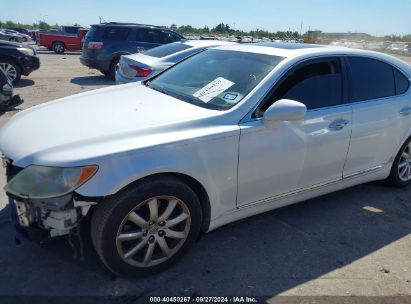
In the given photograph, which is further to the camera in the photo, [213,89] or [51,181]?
[213,89]

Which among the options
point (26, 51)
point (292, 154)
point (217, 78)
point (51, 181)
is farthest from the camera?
point (26, 51)

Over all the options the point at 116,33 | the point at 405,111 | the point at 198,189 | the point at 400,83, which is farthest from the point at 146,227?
the point at 116,33

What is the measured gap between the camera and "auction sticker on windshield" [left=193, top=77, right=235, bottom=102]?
3.36 metres

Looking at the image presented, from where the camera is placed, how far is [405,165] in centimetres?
466

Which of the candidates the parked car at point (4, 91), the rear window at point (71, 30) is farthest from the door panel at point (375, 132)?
the rear window at point (71, 30)

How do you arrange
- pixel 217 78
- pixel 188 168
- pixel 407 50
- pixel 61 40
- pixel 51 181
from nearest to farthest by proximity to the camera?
1. pixel 51 181
2. pixel 188 168
3. pixel 217 78
4. pixel 61 40
5. pixel 407 50

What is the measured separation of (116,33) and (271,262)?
11.1m

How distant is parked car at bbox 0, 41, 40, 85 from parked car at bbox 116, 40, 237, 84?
3.82 metres

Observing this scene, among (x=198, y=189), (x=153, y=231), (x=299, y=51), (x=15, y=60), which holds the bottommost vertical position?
(x=153, y=231)

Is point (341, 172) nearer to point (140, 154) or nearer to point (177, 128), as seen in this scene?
point (177, 128)

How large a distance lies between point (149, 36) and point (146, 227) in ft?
36.9

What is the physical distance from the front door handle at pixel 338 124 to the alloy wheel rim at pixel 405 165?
130cm

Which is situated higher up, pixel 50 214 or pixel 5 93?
pixel 50 214

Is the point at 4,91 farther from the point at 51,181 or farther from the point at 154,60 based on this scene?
the point at 51,181
